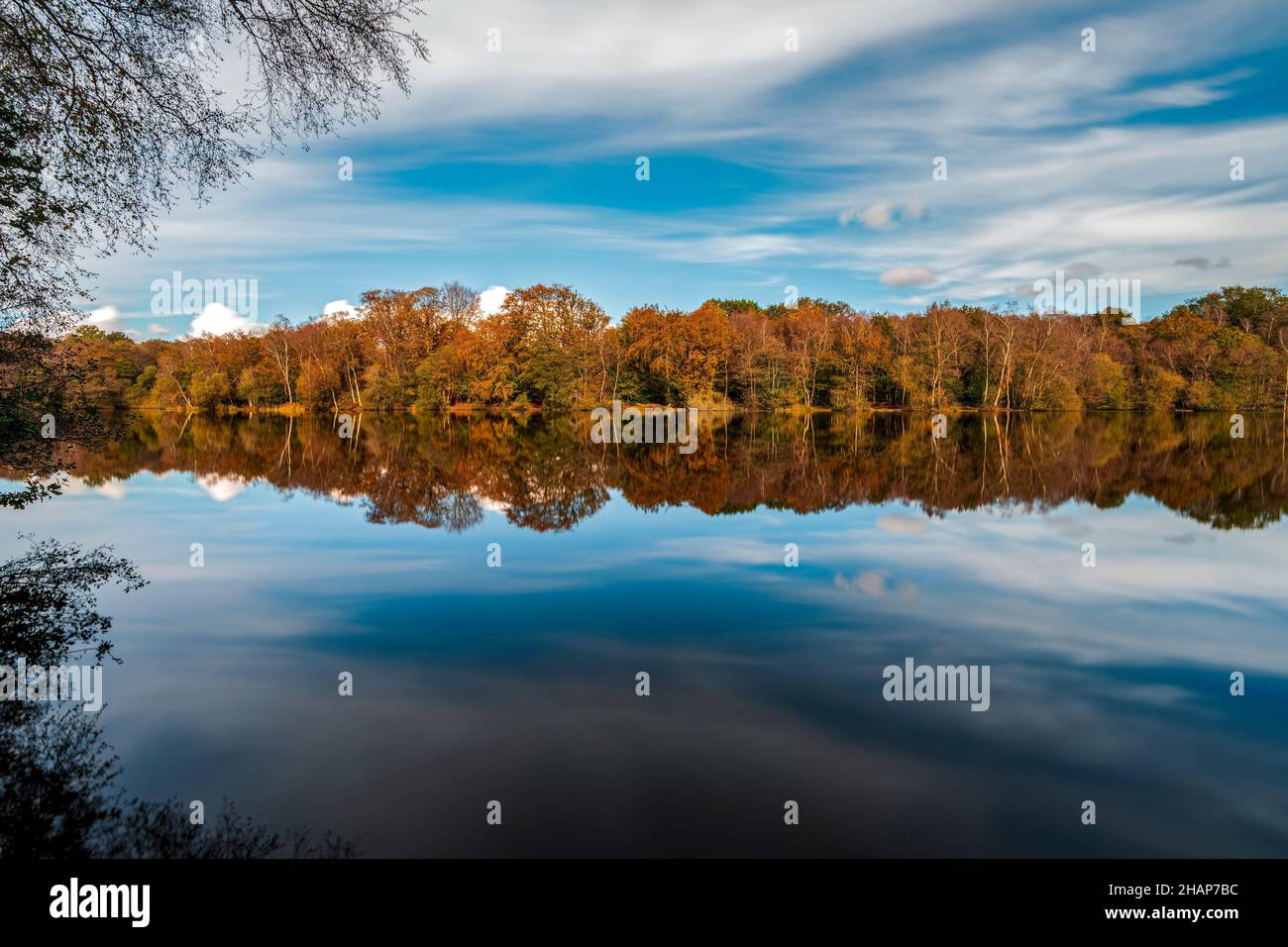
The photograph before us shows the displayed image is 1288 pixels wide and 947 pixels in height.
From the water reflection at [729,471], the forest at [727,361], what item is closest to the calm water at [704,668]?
the water reflection at [729,471]

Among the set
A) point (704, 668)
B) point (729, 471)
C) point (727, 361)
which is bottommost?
point (704, 668)

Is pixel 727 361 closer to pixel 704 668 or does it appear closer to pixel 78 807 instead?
pixel 704 668

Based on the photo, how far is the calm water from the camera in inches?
208

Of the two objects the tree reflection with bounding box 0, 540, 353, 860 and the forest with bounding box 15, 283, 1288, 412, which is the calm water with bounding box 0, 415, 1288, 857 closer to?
the tree reflection with bounding box 0, 540, 353, 860

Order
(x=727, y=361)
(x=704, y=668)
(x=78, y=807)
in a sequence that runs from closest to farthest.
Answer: (x=78, y=807)
(x=704, y=668)
(x=727, y=361)

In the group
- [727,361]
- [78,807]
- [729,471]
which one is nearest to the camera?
[78,807]

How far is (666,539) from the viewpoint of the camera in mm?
14773

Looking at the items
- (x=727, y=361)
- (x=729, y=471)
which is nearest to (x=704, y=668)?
(x=729, y=471)

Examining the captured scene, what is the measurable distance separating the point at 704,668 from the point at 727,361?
70.8m

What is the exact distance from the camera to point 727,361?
76938 mm

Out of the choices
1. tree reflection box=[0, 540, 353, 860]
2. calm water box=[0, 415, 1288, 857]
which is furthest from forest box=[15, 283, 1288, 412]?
tree reflection box=[0, 540, 353, 860]
